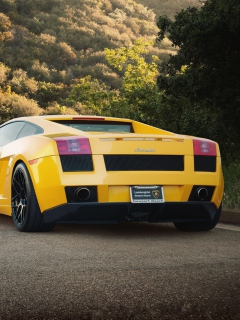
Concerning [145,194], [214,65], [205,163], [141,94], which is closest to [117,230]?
[145,194]

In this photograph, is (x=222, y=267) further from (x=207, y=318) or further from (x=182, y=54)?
(x=182, y=54)

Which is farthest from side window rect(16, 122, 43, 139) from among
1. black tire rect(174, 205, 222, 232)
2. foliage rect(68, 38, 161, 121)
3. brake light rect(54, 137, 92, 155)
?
foliage rect(68, 38, 161, 121)

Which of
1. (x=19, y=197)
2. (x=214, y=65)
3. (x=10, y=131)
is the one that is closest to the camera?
Result: (x=19, y=197)

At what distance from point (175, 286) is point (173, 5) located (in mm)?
84464

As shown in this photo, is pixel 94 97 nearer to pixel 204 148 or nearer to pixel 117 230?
pixel 117 230

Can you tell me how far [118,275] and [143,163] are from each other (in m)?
2.24

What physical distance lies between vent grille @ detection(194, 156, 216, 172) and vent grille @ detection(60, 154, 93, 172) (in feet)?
3.96

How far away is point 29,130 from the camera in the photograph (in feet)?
27.8

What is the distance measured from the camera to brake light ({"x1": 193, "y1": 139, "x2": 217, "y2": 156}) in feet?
25.4

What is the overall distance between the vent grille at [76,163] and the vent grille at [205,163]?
3.96ft

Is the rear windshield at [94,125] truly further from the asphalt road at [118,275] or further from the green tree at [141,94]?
the green tree at [141,94]

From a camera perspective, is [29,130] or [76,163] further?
[29,130]

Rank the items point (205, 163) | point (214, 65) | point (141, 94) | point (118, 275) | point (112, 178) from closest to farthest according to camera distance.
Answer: point (118, 275), point (112, 178), point (205, 163), point (214, 65), point (141, 94)

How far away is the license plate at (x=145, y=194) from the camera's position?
732 centimetres
